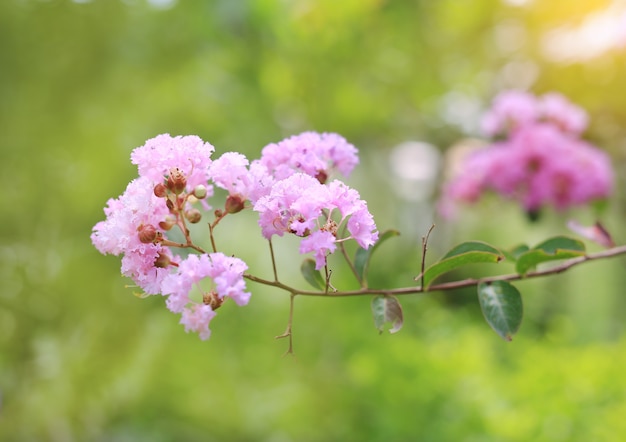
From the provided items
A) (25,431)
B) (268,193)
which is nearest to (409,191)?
(25,431)

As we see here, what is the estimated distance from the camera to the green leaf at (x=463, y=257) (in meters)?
0.55

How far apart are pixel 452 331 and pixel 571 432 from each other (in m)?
0.74

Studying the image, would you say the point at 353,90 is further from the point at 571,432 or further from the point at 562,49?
the point at 571,432

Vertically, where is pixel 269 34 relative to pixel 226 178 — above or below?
above

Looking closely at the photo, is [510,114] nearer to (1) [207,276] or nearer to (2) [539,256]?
(2) [539,256]

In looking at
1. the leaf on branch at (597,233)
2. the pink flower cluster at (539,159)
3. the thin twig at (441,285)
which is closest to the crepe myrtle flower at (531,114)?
the pink flower cluster at (539,159)

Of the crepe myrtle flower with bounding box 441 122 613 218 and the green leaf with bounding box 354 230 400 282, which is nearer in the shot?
the green leaf with bounding box 354 230 400 282

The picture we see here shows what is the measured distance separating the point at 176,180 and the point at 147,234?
0.16 ft

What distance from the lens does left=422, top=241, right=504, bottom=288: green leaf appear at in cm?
55

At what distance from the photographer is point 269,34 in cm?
289

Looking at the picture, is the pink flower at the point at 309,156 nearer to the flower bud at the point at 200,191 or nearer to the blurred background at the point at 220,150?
the flower bud at the point at 200,191

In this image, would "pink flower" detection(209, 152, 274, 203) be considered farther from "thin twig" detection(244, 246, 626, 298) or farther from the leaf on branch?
the leaf on branch

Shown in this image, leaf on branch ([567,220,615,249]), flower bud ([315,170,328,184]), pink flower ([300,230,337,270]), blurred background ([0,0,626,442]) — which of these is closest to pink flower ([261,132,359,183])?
flower bud ([315,170,328,184])

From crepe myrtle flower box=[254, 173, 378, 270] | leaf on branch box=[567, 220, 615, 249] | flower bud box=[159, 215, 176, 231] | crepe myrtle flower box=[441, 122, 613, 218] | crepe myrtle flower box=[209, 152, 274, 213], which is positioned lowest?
crepe myrtle flower box=[254, 173, 378, 270]
